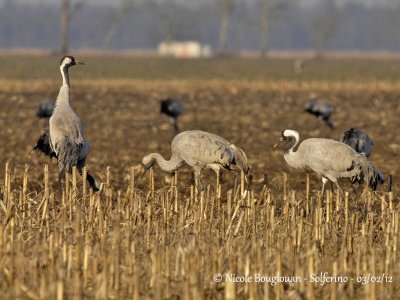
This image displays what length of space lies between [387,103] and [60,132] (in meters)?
21.8

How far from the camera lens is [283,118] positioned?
96.6ft

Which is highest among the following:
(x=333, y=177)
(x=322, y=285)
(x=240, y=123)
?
(x=240, y=123)

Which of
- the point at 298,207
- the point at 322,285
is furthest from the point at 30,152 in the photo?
the point at 322,285

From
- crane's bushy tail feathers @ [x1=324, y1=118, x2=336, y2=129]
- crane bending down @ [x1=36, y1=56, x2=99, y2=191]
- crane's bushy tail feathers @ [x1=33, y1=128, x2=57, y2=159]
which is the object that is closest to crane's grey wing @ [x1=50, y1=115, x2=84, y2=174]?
crane bending down @ [x1=36, y1=56, x2=99, y2=191]

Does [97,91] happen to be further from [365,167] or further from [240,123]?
[365,167]

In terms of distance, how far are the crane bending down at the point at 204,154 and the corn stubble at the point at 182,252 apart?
333 cm

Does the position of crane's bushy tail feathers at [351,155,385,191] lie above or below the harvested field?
above

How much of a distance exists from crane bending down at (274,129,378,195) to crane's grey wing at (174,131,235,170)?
2.87 feet

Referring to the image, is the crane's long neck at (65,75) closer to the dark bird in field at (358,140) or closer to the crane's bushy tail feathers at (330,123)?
the dark bird in field at (358,140)

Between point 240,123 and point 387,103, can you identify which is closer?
point 240,123

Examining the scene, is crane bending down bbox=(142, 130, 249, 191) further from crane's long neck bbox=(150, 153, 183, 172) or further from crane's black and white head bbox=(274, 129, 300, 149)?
crane's black and white head bbox=(274, 129, 300, 149)

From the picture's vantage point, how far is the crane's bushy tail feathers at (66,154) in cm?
1441

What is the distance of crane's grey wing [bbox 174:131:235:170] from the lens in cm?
1512

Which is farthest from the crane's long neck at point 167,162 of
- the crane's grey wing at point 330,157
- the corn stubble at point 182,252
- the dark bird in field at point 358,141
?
the corn stubble at point 182,252
